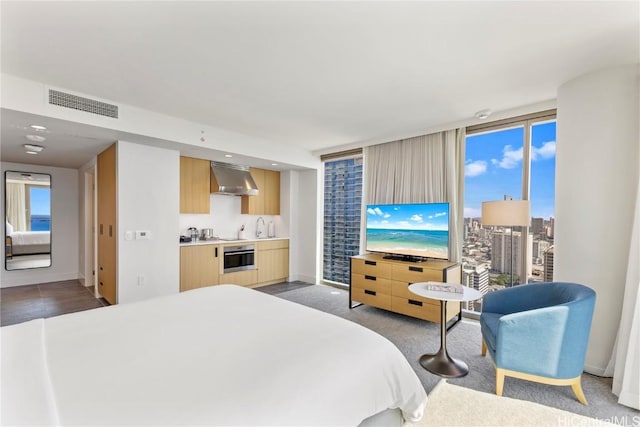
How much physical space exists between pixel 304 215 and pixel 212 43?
13.2 feet

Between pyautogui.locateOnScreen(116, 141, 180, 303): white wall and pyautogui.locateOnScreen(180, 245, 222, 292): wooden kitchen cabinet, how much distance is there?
146 millimetres

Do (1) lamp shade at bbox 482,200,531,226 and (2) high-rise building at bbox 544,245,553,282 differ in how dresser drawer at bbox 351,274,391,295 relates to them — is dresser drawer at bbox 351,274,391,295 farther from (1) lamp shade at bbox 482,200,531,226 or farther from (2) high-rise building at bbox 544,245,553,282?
(2) high-rise building at bbox 544,245,553,282

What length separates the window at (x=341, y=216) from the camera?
523 cm

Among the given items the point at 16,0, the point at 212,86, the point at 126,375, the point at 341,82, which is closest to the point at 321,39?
the point at 341,82

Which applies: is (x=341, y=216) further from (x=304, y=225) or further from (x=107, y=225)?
(x=107, y=225)

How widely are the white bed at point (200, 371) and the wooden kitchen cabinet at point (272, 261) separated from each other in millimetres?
3489

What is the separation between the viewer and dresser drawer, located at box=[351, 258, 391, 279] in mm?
3820

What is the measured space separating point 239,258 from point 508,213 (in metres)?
4.02

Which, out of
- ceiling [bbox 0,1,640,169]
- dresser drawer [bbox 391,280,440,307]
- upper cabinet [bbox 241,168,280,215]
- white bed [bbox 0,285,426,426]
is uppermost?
ceiling [bbox 0,1,640,169]

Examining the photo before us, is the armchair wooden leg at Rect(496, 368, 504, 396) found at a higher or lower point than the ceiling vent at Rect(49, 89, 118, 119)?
lower

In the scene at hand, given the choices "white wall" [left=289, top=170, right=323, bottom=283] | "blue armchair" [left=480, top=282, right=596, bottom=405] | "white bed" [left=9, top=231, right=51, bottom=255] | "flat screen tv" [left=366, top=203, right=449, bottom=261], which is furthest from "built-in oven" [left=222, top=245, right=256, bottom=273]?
"blue armchair" [left=480, top=282, right=596, bottom=405]

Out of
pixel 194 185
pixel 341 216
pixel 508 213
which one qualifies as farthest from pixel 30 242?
pixel 508 213

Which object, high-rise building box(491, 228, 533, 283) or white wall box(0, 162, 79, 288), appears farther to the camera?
white wall box(0, 162, 79, 288)

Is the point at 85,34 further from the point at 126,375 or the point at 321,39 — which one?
the point at 126,375
